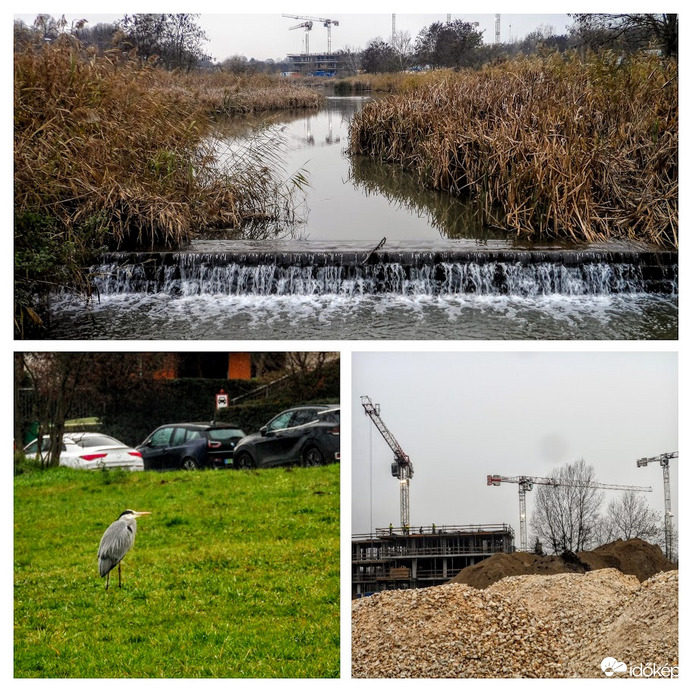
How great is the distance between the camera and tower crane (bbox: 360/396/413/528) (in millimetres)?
5266

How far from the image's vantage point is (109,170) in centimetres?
816

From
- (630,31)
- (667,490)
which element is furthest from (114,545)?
(630,31)

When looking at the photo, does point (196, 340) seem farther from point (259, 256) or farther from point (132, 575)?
point (132, 575)

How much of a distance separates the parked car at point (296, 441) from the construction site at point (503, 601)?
1.86 meters

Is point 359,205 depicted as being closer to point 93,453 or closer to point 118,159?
point 118,159

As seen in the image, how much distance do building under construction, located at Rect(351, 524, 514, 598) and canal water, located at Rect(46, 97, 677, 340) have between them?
180cm

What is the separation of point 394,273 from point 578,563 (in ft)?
10.8

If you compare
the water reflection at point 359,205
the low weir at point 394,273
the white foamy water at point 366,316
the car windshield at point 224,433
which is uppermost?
the water reflection at point 359,205

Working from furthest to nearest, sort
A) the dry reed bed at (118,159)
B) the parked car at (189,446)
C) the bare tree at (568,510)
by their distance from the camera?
the parked car at (189,446), the dry reed bed at (118,159), the bare tree at (568,510)

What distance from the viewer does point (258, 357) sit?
25.1 ft

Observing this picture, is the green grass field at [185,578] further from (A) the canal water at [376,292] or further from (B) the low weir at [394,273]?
(B) the low weir at [394,273]

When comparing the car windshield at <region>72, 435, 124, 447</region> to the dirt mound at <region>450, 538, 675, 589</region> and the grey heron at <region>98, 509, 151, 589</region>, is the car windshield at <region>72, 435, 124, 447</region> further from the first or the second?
the dirt mound at <region>450, 538, 675, 589</region>

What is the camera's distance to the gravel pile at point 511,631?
5094 mm

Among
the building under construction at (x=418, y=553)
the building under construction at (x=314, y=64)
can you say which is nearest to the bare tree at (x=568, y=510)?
the building under construction at (x=418, y=553)
